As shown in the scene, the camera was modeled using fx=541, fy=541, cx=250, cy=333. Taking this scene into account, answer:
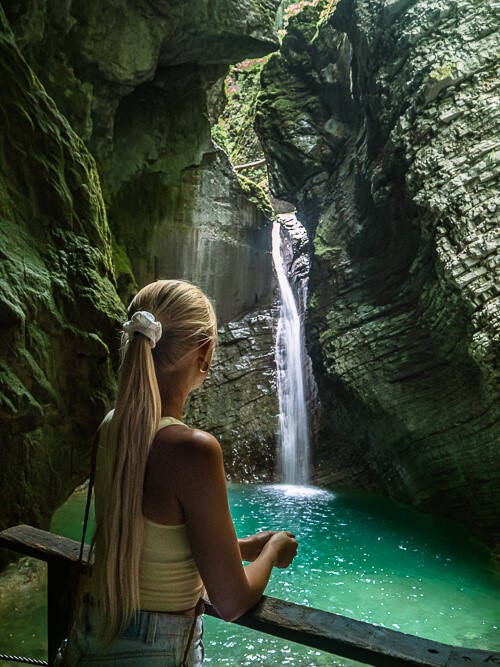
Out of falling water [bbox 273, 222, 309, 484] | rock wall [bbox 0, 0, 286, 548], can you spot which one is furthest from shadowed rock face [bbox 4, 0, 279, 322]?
falling water [bbox 273, 222, 309, 484]

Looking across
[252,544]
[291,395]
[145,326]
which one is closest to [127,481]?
[145,326]

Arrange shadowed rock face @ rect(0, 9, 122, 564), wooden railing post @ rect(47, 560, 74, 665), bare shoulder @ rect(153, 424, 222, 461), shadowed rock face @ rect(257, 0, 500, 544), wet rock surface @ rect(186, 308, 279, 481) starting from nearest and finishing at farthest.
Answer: bare shoulder @ rect(153, 424, 222, 461), wooden railing post @ rect(47, 560, 74, 665), shadowed rock face @ rect(0, 9, 122, 564), shadowed rock face @ rect(257, 0, 500, 544), wet rock surface @ rect(186, 308, 279, 481)

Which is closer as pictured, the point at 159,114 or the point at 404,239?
the point at 404,239

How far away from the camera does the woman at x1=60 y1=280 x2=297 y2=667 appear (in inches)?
53.8

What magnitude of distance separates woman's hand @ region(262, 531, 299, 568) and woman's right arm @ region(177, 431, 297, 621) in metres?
0.30

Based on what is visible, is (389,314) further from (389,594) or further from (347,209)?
(389,594)

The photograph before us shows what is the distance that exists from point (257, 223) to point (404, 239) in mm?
6737

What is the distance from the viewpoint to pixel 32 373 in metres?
4.61

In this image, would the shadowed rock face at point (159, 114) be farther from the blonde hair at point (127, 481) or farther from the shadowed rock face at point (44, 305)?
the blonde hair at point (127, 481)

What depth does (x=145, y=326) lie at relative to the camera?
1491mm

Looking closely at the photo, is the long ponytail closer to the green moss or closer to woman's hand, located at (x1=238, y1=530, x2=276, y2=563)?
woman's hand, located at (x1=238, y1=530, x2=276, y2=563)

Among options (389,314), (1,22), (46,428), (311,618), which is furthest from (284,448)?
(311,618)

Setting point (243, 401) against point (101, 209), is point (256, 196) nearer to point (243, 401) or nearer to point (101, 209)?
point (243, 401)

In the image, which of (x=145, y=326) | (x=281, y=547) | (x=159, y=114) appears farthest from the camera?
(x=159, y=114)
